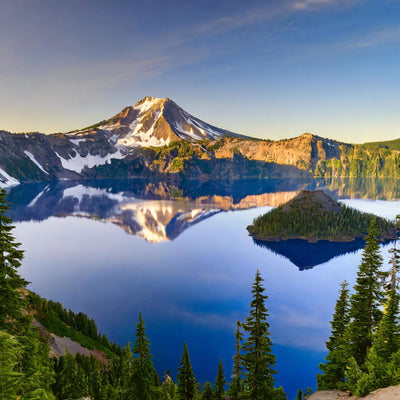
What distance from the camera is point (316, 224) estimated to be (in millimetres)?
114125

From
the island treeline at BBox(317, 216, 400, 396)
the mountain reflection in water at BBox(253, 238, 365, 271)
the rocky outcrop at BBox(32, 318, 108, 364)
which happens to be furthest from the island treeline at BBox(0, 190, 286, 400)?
the mountain reflection in water at BBox(253, 238, 365, 271)

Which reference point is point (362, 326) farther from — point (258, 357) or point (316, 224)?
point (316, 224)

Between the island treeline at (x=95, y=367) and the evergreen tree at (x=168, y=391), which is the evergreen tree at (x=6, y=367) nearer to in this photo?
the island treeline at (x=95, y=367)

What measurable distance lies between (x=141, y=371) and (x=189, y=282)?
44639mm

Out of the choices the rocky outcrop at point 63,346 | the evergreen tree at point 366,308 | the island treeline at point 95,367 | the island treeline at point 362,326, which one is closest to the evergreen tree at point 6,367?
the island treeline at point 95,367

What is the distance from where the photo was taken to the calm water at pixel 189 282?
140 feet

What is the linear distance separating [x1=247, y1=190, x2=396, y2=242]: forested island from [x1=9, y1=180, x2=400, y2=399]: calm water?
8.22 m

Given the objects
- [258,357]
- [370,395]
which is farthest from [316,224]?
[258,357]

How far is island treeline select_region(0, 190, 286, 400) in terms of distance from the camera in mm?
12727

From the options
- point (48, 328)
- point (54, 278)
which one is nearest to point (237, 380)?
point (48, 328)

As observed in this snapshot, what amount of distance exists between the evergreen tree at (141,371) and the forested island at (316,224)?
89.6 metres

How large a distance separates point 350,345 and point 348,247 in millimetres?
84301

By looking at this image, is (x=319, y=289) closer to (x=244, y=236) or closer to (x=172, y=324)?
(x=172, y=324)

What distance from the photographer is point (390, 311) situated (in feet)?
68.6
